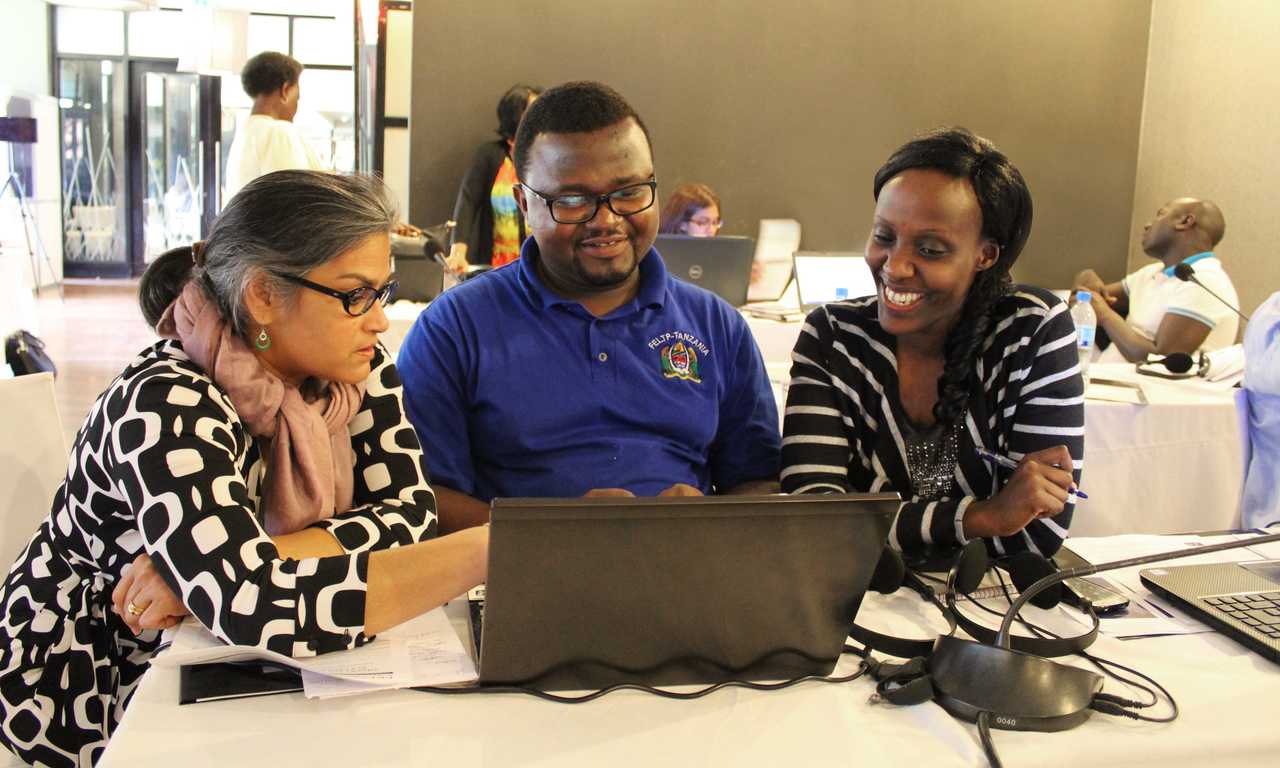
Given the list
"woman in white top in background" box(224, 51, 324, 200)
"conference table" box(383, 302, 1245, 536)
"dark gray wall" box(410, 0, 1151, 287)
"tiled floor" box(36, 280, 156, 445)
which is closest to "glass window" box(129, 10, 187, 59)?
"tiled floor" box(36, 280, 156, 445)

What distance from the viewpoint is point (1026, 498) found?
147 cm

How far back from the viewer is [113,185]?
10.6 m

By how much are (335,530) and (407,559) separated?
0.22 meters

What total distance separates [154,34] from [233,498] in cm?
1063

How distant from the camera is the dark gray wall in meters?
5.11

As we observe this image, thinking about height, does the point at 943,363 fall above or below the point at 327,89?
below

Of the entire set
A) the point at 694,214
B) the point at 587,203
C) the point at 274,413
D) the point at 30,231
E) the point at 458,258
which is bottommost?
the point at 30,231

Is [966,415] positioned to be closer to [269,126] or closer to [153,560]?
[153,560]

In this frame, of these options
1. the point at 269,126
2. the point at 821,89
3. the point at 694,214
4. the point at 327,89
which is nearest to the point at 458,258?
the point at 694,214

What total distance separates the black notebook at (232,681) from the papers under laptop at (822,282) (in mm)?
3093

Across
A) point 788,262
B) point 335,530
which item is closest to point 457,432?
point 335,530

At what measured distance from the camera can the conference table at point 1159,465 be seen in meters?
2.95

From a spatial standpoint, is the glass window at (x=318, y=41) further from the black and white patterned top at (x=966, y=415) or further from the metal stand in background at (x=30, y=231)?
the black and white patterned top at (x=966, y=415)

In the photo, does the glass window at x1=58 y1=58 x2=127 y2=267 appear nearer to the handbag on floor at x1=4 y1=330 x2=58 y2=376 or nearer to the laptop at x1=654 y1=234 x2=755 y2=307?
the handbag on floor at x1=4 y1=330 x2=58 y2=376
